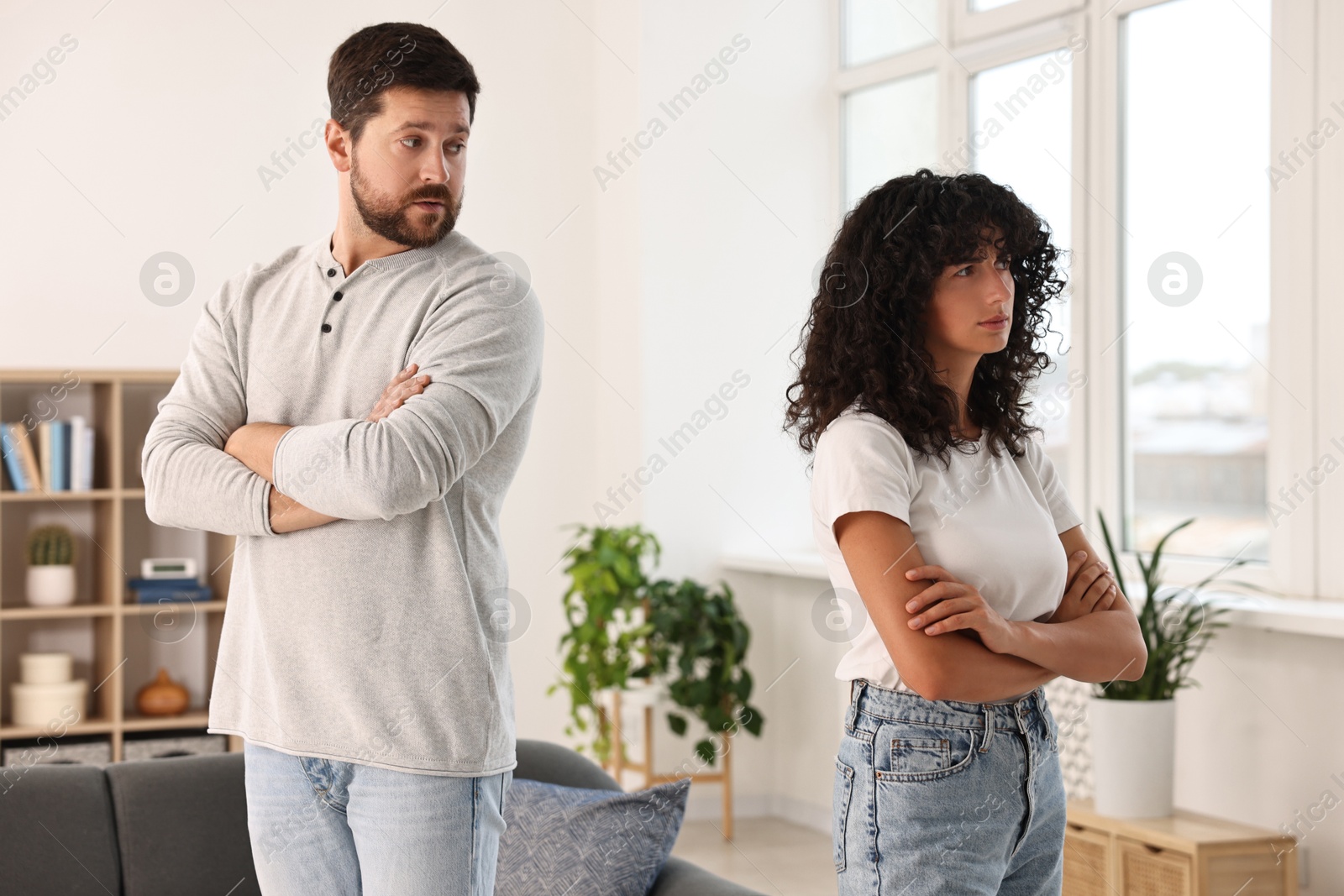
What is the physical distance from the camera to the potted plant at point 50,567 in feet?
13.6

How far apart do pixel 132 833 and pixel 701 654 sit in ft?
8.26

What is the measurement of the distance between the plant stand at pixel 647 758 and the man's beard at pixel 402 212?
3.11 m

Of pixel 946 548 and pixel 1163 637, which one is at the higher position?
pixel 946 548

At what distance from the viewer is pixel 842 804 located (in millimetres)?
1417

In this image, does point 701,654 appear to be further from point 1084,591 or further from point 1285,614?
point 1084,591

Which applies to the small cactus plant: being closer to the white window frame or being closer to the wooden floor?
the wooden floor

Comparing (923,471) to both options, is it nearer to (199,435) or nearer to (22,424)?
(199,435)

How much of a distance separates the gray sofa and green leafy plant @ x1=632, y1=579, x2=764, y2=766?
227 cm

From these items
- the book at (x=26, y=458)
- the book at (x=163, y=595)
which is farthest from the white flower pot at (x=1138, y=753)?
the book at (x=26, y=458)

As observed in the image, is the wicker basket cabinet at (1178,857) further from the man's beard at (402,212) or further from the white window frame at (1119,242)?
the man's beard at (402,212)

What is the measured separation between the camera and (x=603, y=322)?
16.8ft

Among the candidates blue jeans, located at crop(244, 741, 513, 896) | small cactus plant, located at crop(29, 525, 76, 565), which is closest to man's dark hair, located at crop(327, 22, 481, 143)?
blue jeans, located at crop(244, 741, 513, 896)

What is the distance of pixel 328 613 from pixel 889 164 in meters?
3.99

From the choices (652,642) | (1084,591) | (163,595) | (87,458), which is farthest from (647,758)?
(1084,591)
